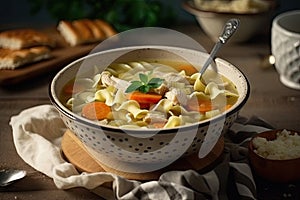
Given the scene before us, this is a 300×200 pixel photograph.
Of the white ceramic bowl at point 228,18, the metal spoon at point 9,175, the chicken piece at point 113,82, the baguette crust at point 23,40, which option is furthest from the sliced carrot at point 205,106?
Result: the baguette crust at point 23,40

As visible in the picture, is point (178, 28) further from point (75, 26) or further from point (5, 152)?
point (5, 152)

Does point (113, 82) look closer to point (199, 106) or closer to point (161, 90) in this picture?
point (161, 90)

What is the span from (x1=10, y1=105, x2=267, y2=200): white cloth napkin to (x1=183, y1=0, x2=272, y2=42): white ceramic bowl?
775 mm

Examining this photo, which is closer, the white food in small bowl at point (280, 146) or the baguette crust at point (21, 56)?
the white food in small bowl at point (280, 146)

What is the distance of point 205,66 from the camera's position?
6.09ft

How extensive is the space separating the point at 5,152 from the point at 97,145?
0.42 m

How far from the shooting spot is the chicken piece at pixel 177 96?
164cm

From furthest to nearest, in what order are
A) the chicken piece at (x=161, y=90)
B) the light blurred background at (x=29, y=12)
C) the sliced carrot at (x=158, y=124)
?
the light blurred background at (x=29, y=12) → the chicken piece at (x=161, y=90) → the sliced carrot at (x=158, y=124)

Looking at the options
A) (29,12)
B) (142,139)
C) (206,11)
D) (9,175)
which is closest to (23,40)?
(29,12)

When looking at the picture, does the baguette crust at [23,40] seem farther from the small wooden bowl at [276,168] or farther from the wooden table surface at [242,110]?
the small wooden bowl at [276,168]

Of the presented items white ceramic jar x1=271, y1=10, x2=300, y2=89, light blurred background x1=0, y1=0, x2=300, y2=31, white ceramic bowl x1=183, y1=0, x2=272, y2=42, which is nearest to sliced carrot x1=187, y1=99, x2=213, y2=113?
white ceramic jar x1=271, y1=10, x2=300, y2=89

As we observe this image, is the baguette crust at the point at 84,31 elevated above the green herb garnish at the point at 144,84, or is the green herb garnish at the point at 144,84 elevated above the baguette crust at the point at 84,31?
the green herb garnish at the point at 144,84

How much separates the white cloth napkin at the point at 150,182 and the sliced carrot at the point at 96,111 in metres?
0.15

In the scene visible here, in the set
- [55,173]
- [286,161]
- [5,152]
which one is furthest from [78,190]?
[286,161]
